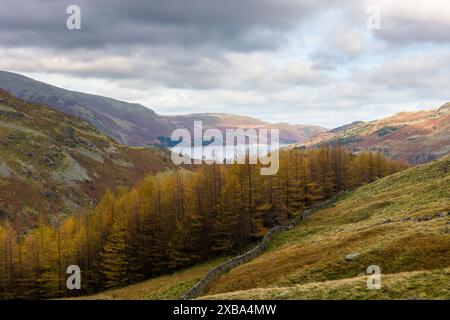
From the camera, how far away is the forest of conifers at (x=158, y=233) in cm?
8344

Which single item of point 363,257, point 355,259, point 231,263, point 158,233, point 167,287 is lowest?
point 167,287

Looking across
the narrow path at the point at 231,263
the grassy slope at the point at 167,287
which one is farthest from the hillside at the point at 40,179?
the narrow path at the point at 231,263

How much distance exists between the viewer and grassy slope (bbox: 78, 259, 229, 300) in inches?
2343

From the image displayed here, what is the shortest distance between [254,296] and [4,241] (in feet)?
243

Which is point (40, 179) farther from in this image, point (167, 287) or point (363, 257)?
point (363, 257)

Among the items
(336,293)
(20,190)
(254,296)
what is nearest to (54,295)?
(254,296)

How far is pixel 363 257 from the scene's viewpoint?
4225 cm

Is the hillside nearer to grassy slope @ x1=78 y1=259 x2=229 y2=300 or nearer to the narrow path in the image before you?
grassy slope @ x1=78 y1=259 x2=229 y2=300

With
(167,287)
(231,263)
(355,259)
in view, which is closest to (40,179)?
(167,287)

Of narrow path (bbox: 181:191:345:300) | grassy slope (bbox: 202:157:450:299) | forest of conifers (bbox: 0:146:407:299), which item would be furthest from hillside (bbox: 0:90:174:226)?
grassy slope (bbox: 202:157:450:299)

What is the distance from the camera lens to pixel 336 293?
98.4 feet

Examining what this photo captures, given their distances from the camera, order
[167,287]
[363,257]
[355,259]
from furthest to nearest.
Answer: [167,287] < [355,259] < [363,257]

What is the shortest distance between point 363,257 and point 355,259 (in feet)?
2.68

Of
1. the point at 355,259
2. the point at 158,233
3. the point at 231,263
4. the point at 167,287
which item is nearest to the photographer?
the point at 355,259
